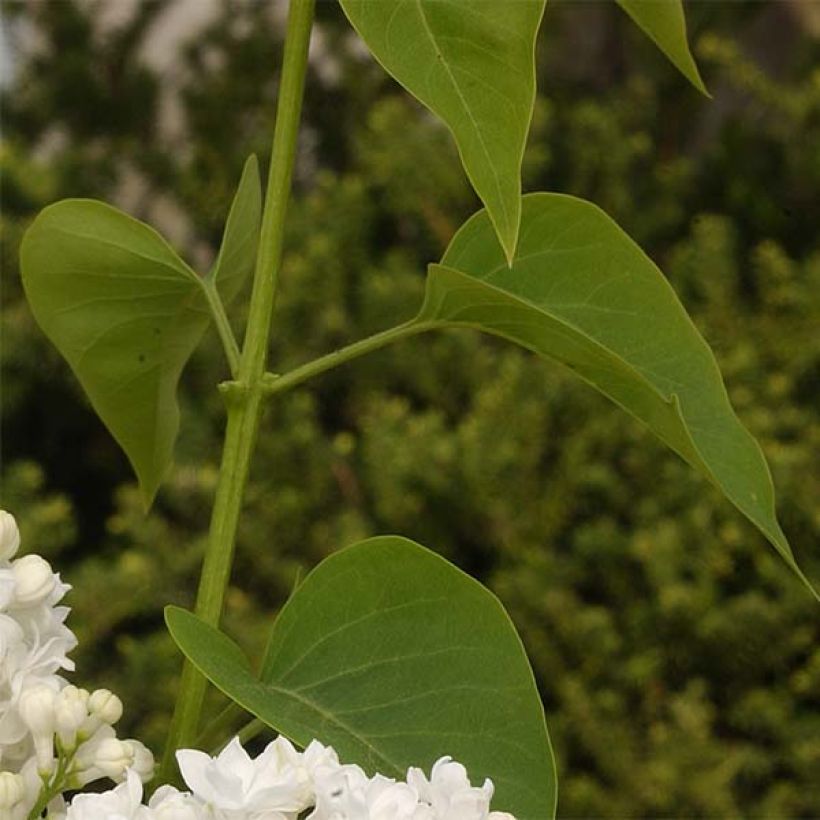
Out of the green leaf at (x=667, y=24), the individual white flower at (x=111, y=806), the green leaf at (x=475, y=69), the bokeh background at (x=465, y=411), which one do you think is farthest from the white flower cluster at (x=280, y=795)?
the bokeh background at (x=465, y=411)

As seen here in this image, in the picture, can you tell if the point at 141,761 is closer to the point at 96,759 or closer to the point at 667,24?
the point at 96,759

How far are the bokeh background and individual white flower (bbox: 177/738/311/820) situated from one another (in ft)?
2.83

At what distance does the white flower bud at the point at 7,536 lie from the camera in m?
0.32

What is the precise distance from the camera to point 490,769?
35 cm

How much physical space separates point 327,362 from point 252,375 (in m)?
0.02

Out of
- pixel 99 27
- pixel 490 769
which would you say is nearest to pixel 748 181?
pixel 99 27

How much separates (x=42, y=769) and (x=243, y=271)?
19 centimetres

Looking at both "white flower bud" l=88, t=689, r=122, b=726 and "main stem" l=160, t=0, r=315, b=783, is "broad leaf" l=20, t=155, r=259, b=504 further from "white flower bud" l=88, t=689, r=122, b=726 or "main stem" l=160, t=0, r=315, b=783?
"white flower bud" l=88, t=689, r=122, b=726

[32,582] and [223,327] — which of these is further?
[223,327]

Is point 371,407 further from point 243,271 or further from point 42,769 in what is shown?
point 42,769

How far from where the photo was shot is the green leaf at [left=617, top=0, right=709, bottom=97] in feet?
1.39

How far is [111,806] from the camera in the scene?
281 mm

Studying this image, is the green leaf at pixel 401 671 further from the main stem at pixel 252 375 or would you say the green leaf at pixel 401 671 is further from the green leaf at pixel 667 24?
the green leaf at pixel 667 24

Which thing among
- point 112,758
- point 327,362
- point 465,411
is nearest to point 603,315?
point 327,362
